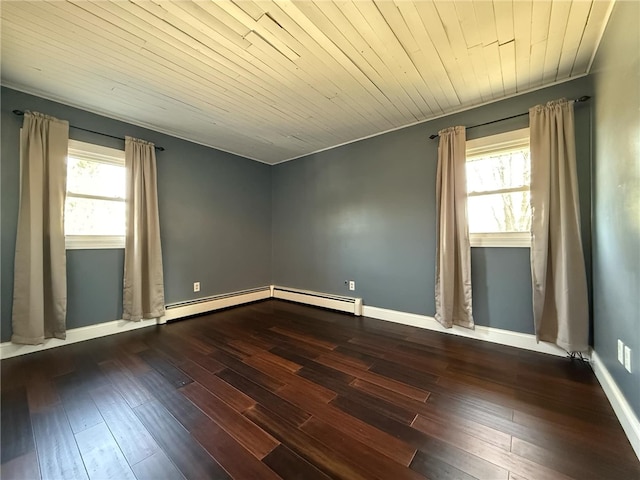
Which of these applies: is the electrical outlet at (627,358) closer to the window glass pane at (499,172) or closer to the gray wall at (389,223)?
the gray wall at (389,223)

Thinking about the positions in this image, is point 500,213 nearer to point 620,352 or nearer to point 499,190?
point 499,190

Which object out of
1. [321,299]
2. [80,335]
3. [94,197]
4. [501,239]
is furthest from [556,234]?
[80,335]

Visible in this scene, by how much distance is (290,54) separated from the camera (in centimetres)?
187

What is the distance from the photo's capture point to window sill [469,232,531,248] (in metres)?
2.39

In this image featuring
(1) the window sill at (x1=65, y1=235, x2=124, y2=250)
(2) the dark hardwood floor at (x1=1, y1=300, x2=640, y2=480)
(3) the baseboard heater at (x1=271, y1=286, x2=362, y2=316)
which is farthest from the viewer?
(3) the baseboard heater at (x1=271, y1=286, x2=362, y2=316)

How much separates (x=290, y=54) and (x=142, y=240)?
257 centimetres

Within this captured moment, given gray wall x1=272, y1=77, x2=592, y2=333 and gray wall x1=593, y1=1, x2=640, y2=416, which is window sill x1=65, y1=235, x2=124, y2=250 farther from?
gray wall x1=593, y1=1, x2=640, y2=416

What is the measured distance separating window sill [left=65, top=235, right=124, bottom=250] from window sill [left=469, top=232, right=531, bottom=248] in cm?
388

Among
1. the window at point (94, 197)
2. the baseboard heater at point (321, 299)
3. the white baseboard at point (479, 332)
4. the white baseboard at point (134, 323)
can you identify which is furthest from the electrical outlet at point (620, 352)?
the window at point (94, 197)

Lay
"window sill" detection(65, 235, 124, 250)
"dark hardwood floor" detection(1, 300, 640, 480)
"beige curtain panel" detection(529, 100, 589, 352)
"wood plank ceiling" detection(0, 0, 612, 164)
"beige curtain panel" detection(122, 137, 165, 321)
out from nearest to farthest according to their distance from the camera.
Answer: "dark hardwood floor" detection(1, 300, 640, 480)
"wood plank ceiling" detection(0, 0, 612, 164)
"beige curtain panel" detection(529, 100, 589, 352)
"window sill" detection(65, 235, 124, 250)
"beige curtain panel" detection(122, 137, 165, 321)

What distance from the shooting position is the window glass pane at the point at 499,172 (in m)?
2.43

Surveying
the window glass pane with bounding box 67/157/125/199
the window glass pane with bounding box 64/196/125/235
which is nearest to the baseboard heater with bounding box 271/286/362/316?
the window glass pane with bounding box 64/196/125/235

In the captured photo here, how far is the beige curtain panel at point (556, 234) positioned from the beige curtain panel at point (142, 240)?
3980 mm

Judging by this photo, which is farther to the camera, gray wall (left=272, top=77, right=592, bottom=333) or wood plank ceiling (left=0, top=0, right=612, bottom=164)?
gray wall (left=272, top=77, right=592, bottom=333)
